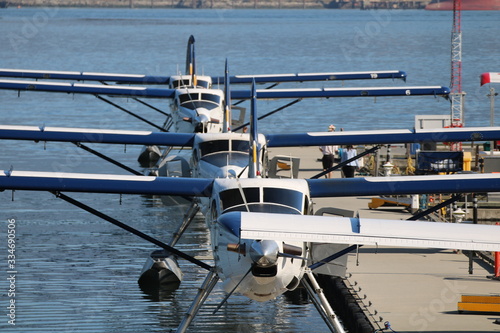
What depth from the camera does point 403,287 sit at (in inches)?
641

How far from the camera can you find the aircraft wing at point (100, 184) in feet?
46.3

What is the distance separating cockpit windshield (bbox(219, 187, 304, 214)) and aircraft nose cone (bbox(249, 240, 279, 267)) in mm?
1270

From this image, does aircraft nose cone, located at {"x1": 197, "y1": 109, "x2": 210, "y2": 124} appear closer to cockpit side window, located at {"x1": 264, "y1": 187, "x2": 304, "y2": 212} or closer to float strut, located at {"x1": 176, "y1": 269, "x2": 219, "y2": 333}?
float strut, located at {"x1": 176, "y1": 269, "x2": 219, "y2": 333}

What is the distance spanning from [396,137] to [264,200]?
26.7ft

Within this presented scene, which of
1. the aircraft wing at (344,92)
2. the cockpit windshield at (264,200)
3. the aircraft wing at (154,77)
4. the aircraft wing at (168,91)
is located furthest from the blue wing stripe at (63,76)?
the cockpit windshield at (264,200)

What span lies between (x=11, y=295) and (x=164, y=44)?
347 ft

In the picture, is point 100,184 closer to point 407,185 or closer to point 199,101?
point 407,185

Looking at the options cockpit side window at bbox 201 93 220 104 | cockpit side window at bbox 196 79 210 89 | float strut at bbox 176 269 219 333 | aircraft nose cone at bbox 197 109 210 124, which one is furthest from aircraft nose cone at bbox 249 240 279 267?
cockpit side window at bbox 196 79 210 89

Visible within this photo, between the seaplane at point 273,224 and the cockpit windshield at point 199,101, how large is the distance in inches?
411

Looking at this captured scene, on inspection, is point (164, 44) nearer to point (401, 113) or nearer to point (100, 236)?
point (401, 113)

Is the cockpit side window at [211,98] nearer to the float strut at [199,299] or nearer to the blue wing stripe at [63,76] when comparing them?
the blue wing stripe at [63,76]

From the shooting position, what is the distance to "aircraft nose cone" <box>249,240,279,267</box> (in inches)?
448

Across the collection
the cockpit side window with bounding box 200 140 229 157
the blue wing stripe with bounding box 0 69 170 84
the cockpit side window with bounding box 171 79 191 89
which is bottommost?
the cockpit side window with bounding box 200 140 229 157

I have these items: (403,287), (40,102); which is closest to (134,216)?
(403,287)
